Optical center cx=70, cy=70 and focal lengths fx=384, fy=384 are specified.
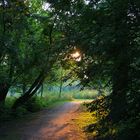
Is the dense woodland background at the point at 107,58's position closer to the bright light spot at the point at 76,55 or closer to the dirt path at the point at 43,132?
the bright light spot at the point at 76,55

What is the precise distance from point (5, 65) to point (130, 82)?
15.9m

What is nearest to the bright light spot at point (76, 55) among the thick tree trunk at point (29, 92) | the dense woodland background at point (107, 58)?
the dense woodland background at point (107, 58)

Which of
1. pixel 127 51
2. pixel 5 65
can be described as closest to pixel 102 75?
pixel 127 51

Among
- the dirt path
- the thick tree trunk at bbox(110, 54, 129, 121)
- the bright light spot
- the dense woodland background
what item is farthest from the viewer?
the dirt path

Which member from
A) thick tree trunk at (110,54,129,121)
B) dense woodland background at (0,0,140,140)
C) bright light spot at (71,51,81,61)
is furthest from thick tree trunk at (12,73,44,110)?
thick tree trunk at (110,54,129,121)

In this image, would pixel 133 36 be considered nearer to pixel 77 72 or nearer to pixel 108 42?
pixel 108 42

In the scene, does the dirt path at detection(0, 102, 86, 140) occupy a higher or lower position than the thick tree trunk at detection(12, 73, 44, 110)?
lower

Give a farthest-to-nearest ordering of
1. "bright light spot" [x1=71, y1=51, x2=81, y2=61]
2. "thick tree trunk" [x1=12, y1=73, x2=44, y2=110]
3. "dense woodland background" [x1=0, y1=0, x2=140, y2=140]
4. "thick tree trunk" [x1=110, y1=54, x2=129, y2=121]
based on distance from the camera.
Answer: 1. "thick tree trunk" [x1=12, y1=73, x2=44, y2=110]
2. "bright light spot" [x1=71, y1=51, x2=81, y2=61]
3. "thick tree trunk" [x1=110, y1=54, x2=129, y2=121]
4. "dense woodland background" [x1=0, y1=0, x2=140, y2=140]

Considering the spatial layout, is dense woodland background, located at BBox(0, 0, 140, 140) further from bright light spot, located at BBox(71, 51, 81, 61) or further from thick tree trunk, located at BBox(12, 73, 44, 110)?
thick tree trunk, located at BBox(12, 73, 44, 110)

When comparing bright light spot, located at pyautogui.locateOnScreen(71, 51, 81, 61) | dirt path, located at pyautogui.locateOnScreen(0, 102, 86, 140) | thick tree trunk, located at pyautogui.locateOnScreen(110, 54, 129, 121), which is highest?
bright light spot, located at pyautogui.locateOnScreen(71, 51, 81, 61)

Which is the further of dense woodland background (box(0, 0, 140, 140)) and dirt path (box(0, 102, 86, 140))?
dirt path (box(0, 102, 86, 140))

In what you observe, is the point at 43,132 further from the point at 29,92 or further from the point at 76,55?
the point at 29,92

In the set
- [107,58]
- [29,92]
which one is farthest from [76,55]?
[29,92]

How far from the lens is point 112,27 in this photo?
976 cm
